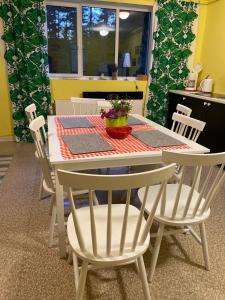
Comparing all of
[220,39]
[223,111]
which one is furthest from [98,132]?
[220,39]

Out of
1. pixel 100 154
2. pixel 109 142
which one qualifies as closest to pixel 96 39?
pixel 109 142

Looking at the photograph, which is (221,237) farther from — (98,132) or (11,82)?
(11,82)

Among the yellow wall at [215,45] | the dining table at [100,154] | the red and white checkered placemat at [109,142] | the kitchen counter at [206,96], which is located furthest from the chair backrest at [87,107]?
the yellow wall at [215,45]

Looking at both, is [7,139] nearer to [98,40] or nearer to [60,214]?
[98,40]

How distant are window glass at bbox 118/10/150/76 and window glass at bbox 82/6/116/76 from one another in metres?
0.17

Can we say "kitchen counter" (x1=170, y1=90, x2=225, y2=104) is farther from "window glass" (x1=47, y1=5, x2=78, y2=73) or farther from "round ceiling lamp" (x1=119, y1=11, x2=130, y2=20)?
"window glass" (x1=47, y1=5, x2=78, y2=73)

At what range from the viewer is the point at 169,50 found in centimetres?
403

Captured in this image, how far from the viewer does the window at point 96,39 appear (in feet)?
12.6

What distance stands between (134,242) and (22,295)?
2.58 feet

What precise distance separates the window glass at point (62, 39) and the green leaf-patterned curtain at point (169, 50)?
1.34 metres

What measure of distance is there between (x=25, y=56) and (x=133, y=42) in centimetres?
187

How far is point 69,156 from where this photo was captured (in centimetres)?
141

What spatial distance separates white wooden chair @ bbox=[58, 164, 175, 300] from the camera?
0.95 m

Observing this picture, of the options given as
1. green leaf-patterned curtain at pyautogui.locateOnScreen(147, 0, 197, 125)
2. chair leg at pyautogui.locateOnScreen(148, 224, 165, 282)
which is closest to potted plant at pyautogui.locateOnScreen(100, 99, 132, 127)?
chair leg at pyautogui.locateOnScreen(148, 224, 165, 282)
